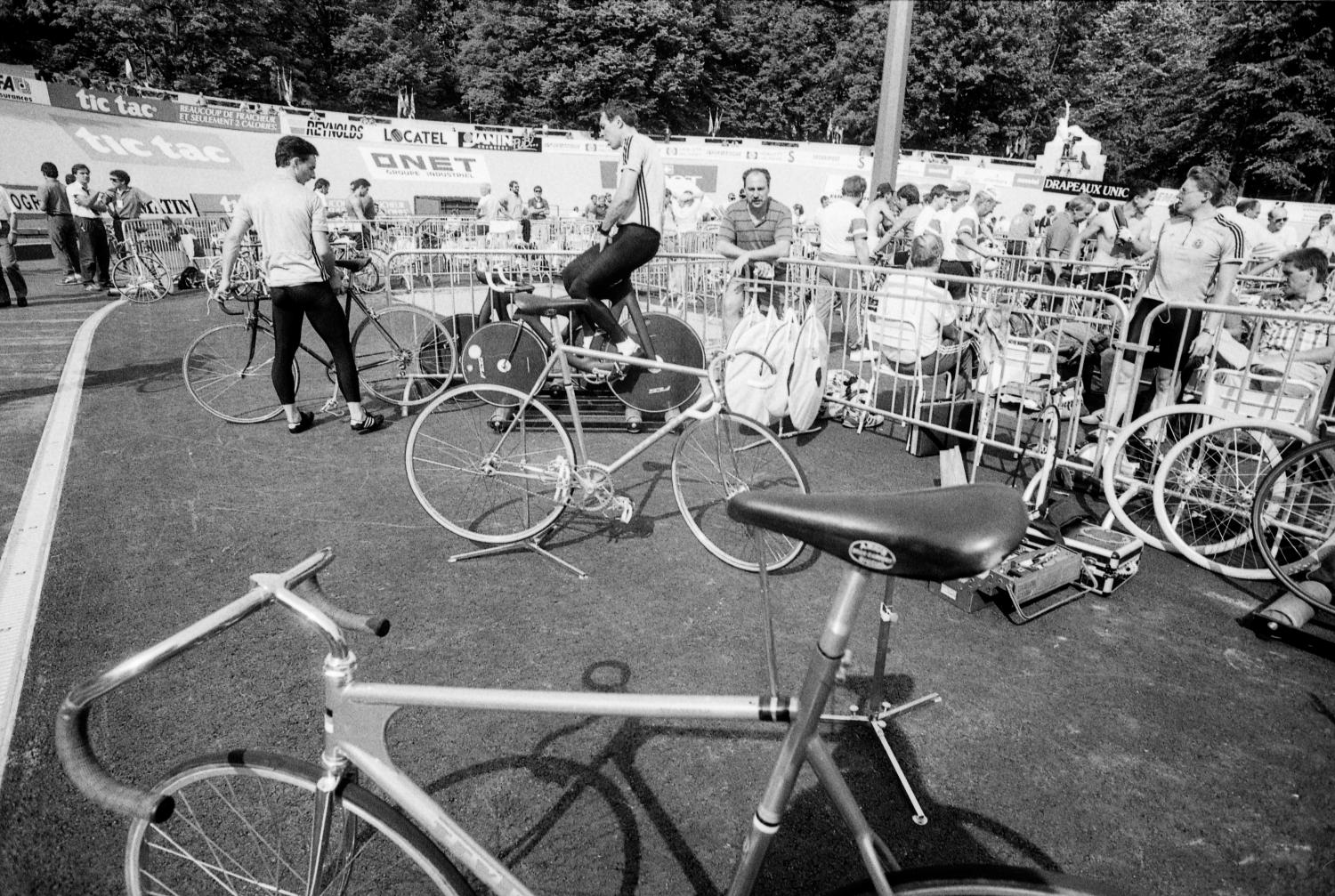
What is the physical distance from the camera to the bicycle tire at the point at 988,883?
119 cm

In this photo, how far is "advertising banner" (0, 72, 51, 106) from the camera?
1919 cm

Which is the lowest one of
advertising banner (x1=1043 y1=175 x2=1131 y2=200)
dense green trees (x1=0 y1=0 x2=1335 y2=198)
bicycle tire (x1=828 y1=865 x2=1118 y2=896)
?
bicycle tire (x1=828 y1=865 x2=1118 y2=896)

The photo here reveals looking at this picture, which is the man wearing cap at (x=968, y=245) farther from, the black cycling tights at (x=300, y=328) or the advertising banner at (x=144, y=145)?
the advertising banner at (x=144, y=145)

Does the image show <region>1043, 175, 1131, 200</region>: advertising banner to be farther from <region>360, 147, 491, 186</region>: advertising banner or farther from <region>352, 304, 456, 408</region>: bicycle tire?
<region>360, 147, 491, 186</region>: advertising banner

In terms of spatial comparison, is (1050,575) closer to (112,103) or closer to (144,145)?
(144,145)

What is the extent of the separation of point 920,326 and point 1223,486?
7.64 ft

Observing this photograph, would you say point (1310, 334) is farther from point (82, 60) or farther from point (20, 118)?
point (82, 60)

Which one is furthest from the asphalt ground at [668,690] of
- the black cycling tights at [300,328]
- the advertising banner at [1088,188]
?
the advertising banner at [1088,188]

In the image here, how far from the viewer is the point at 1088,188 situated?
19562 mm

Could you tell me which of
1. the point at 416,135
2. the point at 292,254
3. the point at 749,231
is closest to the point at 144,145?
the point at 416,135

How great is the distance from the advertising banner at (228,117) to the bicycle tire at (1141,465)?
26216mm

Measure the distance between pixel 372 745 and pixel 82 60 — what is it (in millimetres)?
53348

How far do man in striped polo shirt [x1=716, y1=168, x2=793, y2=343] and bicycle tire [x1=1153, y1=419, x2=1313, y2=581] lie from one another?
11.6ft

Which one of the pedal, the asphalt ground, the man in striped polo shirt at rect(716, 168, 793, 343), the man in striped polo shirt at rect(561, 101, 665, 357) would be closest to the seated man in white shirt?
Answer: the man in striped polo shirt at rect(716, 168, 793, 343)
